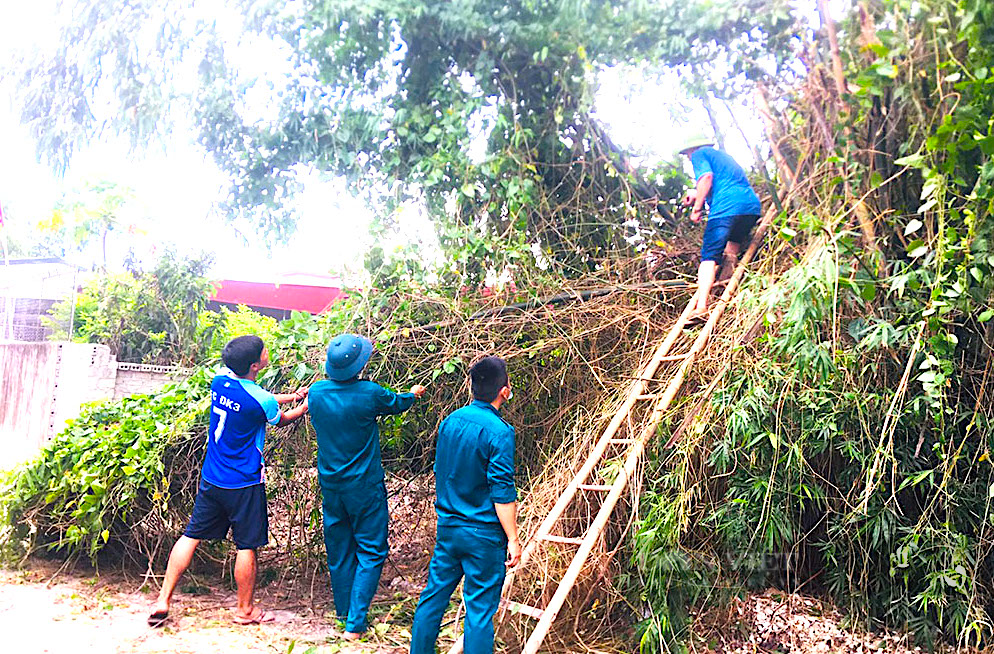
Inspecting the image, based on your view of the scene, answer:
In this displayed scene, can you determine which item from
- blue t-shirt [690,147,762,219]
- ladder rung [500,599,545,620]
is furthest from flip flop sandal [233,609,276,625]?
blue t-shirt [690,147,762,219]

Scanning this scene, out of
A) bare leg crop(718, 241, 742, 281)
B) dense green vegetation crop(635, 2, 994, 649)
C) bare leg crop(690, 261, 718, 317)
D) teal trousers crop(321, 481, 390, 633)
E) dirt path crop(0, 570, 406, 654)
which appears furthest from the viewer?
bare leg crop(718, 241, 742, 281)

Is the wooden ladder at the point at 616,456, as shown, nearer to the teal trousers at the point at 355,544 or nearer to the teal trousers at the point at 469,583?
the teal trousers at the point at 469,583

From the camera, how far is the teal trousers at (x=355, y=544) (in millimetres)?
4703

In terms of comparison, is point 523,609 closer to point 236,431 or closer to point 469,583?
point 469,583

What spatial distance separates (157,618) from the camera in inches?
187

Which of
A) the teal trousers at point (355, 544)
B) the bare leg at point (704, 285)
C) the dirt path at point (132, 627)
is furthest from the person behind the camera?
the bare leg at point (704, 285)

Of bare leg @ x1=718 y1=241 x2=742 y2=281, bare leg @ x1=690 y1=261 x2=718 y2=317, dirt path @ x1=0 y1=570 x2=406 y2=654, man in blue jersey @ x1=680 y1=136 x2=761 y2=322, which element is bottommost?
dirt path @ x1=0 y1=570 x2=406 y2=654

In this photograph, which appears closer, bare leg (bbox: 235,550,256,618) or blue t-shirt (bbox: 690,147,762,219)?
bare leg (bbox: 235,550,256,618)

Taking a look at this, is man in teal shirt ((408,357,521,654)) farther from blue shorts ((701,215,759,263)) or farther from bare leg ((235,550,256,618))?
blue shorts ((701,215,759,263))

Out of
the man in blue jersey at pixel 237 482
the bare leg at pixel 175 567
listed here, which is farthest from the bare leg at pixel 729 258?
the bare leg at pixel 175 567

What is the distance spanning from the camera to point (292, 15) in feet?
23.4

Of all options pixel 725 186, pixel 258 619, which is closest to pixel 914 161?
pixel 725 186

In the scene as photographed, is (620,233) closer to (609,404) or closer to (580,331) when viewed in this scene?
(580,331)

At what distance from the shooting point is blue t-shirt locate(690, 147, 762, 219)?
564 cm
